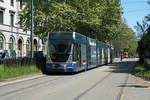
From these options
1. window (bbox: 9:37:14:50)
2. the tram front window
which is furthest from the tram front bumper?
window (bbox: 9:37:14:50)

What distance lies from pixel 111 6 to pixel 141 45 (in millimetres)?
6939

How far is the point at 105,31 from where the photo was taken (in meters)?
41.0

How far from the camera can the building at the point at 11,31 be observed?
150ft

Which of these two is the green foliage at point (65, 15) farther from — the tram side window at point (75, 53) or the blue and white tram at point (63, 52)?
the tram side window at point (75, 53)

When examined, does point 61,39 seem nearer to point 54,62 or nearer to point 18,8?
point 54,62

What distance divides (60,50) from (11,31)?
2898 cm

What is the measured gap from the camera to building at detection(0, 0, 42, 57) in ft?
150

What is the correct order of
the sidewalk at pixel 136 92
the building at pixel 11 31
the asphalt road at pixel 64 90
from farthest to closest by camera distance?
1. the building at pixel 11 31
2. the sidewalk at pixel 136 92
3. the asphalt road at pixel 64 90

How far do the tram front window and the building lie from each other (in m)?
25.6

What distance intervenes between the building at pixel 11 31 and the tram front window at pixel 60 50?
25.6m

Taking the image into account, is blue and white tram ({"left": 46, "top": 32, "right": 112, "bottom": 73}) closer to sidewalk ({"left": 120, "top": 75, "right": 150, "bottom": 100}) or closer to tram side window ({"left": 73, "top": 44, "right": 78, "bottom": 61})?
tram side window ({"left": 73, "top": 44, "right": 78, "bottom": 61})

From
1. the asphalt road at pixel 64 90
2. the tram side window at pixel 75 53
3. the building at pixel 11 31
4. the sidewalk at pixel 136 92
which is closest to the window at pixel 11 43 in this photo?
the building at pixel 11 31

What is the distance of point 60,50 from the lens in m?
21.0

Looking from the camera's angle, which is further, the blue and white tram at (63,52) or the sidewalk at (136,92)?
the blue and white tram at (63,52)
